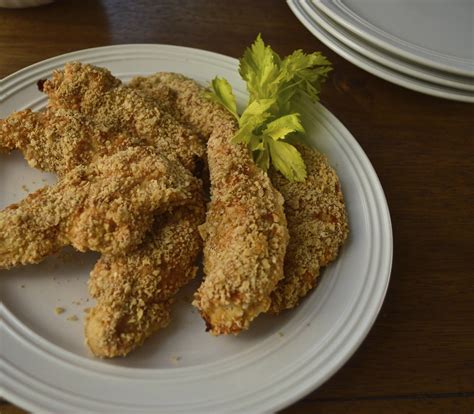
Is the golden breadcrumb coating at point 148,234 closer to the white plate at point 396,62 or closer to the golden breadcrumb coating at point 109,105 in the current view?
the golden breadcrumb coating at point 109,105

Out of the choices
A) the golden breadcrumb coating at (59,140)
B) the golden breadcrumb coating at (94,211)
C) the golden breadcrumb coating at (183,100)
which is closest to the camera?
the golden breadcrumb coating at (94,211)

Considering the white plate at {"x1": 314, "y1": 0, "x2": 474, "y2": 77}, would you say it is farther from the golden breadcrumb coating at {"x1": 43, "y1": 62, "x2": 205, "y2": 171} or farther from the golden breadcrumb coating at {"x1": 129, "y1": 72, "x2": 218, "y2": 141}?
the golden breadcrumb coating at {"x1": 43, "y1": 62, "x2": 205, "y2": 171}

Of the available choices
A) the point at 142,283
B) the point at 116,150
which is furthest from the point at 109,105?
the point at 142,283

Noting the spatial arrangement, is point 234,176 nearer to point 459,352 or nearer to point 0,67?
point 459,352

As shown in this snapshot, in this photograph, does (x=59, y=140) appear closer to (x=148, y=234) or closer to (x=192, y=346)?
(x=148, y=234)

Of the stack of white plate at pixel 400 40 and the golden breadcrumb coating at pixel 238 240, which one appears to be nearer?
the golden breadcrumb coating at pixel 238 240

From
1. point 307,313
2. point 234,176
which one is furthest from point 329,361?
point 234,176

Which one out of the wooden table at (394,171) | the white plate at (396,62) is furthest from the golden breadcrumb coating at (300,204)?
the white plate at (396,62)
